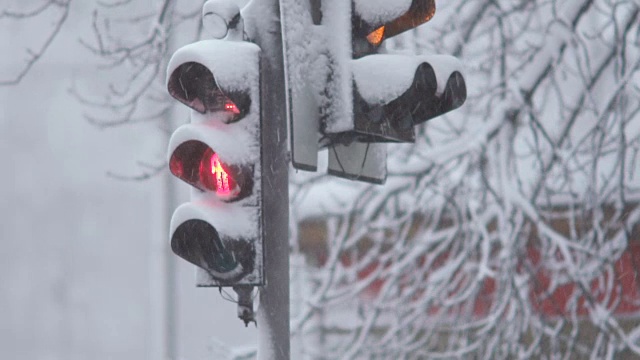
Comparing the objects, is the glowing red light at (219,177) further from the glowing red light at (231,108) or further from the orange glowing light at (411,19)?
the orange glowing light at (411,19)

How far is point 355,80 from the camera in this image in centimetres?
374

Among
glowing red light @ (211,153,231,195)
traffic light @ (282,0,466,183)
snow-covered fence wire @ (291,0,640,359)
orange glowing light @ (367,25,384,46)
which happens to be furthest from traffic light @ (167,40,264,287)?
snow-covered fence wire @ (291,0,640,359)

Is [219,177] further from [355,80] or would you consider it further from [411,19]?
[411,19]

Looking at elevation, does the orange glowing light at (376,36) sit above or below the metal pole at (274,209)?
above

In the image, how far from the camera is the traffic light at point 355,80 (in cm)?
367

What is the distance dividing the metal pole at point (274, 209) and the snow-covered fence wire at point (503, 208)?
3.43m

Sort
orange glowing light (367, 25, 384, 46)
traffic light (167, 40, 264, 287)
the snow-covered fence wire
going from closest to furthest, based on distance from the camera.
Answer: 1. traffic light (167, 40, 264, 287)
2. orange glowing light (367, 25, 384, 46)
3. the snow-covered fence wire

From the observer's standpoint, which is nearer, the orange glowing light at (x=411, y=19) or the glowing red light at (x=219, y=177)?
the glowing red light at (x=219, y=177)

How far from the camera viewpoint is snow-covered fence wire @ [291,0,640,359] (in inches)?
285

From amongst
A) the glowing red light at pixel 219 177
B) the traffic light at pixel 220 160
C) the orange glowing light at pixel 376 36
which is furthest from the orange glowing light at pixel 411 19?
the glowing red light at pixel 219 177

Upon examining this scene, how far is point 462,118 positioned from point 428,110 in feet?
15.3

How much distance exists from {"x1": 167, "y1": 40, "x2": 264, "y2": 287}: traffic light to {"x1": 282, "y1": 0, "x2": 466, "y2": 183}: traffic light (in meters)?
0.16

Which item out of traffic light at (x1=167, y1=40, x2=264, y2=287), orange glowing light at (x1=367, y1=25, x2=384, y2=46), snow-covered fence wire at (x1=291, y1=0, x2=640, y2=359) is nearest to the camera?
traffic light at (x1=167, y1=40, x2=264, y2=287)

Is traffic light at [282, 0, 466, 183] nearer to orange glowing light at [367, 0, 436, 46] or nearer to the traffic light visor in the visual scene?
orange glowing light at [367, 0, 436, 46]
